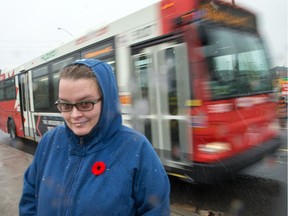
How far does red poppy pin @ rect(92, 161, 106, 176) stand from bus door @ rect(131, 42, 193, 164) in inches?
117

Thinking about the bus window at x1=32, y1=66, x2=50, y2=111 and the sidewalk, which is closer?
the sidewalk

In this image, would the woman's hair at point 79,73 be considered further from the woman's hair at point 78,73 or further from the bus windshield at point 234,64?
the bus windshield at point 234,64

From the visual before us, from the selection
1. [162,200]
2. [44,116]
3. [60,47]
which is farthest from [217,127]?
[44,116]

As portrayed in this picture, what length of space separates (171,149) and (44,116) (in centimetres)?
500

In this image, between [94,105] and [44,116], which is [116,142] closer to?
[94,105]

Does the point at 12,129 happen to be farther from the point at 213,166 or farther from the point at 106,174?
the point at 106,174

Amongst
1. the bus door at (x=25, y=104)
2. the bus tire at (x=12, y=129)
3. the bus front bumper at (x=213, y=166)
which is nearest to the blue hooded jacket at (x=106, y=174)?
the bus front bumper at (x=213, y=166)

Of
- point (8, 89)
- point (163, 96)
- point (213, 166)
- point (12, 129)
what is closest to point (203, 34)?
point (163, 96)

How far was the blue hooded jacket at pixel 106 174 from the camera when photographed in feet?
4.90

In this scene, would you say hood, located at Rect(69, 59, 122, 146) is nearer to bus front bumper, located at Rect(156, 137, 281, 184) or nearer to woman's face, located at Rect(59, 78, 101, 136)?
woman's face, located at Rect(59, 78, 101, 136)

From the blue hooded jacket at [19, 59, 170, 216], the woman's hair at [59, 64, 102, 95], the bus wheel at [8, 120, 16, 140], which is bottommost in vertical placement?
the bus wheel at [8, 120, 16, 140]

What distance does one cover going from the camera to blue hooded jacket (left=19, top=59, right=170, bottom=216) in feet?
4.90

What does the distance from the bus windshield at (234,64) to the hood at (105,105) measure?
286 centimetres

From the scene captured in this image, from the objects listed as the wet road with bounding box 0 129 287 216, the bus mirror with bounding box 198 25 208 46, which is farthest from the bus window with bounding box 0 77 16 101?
the bus mirror with bounding box 198 25 208 46
